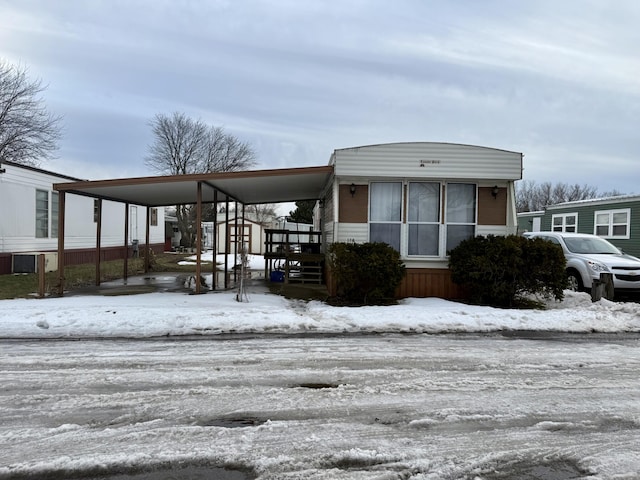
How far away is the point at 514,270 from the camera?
9172mm

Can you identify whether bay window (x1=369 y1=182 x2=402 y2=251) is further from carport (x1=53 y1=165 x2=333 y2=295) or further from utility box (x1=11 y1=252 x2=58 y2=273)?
utility box (x1=11 y1=252 x2=58 y2=273)

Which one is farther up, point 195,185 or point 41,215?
point 195,185

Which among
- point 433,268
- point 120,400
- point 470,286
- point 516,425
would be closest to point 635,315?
point 470,286

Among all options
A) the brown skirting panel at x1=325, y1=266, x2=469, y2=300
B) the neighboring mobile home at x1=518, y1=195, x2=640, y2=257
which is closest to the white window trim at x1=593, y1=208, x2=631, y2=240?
the neighboring mobile home at x1=518, y1=195, x2=640, y2=257

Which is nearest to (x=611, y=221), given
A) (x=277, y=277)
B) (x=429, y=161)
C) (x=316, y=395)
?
(x=429, y=161)

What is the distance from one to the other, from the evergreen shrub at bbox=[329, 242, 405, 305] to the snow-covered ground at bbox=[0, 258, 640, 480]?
139 cm

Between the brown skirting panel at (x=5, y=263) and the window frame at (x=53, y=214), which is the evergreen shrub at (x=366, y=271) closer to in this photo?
the brown skirting panel at (x=5, y=263)

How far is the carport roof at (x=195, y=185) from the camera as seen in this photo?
32.4ft

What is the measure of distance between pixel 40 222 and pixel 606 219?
71.2 feet

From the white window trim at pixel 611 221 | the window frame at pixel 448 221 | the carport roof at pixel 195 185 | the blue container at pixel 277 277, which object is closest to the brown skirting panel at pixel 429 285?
the window frame at pixel 448 221

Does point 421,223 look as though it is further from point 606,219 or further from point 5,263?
point 5,263

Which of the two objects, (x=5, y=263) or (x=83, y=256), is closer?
(x=5, y=263)

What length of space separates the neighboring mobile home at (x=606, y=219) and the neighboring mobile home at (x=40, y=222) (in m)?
16.8

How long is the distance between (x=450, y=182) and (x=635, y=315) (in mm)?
4453
